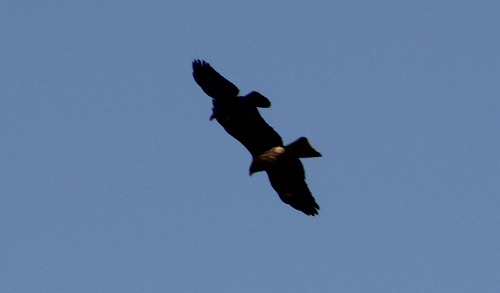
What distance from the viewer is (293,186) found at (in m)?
19.1

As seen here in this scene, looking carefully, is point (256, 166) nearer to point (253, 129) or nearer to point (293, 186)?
point (253, 129)

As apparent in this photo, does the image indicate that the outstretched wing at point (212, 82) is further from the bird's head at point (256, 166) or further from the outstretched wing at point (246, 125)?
the bird's head at point (256, 166)

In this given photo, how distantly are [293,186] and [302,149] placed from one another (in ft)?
5.91

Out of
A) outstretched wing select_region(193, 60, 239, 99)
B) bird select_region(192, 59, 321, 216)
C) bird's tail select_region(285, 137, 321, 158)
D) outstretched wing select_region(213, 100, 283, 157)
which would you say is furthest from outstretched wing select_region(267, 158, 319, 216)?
outstretched wing select_region(193, 60, 239, 99)

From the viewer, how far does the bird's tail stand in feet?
56.9

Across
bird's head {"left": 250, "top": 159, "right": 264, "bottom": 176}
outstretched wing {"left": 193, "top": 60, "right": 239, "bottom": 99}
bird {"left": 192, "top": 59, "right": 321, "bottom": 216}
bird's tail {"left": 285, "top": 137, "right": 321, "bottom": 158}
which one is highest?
outstretched wing {"left": 193, "top": 60, "right": 239, "bottom": 99}

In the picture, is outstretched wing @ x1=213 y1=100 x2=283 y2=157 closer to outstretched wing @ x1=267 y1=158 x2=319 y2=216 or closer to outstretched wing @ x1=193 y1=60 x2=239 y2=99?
outstretched wing @ x1=193 y1=60 x2=239 y2=99

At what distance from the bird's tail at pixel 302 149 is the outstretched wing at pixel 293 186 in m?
0.90

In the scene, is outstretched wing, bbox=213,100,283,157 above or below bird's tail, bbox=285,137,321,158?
above

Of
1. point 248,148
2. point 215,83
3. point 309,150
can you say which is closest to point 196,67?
point 215,83

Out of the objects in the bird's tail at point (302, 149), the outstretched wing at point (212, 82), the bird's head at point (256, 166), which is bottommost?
the bird's tail at point (302, 149)

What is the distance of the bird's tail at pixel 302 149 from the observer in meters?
17.3

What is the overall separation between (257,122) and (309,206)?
2.02 meters

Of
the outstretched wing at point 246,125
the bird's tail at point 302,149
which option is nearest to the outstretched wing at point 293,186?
the outstretched wing at point 246,125
